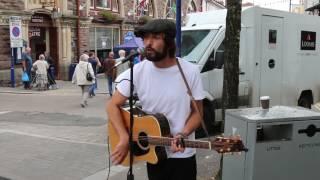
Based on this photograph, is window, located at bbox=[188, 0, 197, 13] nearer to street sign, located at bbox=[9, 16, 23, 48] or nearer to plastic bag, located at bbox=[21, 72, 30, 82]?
street sign, located at bbox=[9, 16, 23, 48]

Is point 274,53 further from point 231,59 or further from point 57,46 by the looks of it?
point 57,46

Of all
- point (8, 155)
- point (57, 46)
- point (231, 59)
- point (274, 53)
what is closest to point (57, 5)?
point (57, 46)

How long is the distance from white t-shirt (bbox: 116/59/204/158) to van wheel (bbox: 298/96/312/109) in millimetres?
8339

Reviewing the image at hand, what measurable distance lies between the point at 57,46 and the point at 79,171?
18.7 m

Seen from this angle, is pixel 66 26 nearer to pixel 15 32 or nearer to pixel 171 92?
pixel 15 32

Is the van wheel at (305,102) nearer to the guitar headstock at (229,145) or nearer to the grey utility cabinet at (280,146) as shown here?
the grey utility cabinet at (280,146)

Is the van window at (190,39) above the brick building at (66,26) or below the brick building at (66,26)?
below

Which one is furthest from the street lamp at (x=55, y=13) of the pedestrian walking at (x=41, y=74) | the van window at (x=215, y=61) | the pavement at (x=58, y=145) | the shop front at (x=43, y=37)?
the van window at (x=215, y=61)

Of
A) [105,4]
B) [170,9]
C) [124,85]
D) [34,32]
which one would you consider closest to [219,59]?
[124,85]

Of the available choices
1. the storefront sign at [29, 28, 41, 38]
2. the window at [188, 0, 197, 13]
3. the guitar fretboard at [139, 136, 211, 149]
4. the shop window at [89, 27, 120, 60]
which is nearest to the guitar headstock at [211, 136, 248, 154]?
the guitar fretboard at [139, 136, 211, 149]

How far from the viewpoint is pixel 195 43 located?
9.59 meters

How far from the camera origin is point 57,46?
2470 cm

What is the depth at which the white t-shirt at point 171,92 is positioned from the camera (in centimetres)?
334

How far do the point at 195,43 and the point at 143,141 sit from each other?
6451 millimetres
